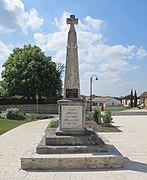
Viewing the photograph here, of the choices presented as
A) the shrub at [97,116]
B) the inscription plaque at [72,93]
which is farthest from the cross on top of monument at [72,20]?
the shrub at [97,116]

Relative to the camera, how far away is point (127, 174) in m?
7.68

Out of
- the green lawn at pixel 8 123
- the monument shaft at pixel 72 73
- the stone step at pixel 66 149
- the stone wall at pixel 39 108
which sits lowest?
the green lawn at pixel 8 123

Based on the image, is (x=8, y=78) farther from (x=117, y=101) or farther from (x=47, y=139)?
(x=117, y=101)

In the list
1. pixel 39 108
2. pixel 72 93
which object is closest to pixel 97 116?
pixel 72 93

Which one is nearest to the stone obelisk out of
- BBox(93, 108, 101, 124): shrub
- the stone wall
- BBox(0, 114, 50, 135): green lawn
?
BBox(0, 114, 50, 135): green lawn

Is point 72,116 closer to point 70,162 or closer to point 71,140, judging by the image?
point 71,140

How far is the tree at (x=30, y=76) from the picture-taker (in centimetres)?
4891

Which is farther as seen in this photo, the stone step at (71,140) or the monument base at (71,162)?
the stone step at (71,140)

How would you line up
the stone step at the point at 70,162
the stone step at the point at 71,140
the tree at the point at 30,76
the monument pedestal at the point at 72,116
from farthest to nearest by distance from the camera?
the tree at the point at 30,76 → the monument pedestal at the point at 72,116 → the stone step at the point at 71,140 → the stone step at the point at 70,162

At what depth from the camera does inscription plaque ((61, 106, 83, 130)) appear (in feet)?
32.1

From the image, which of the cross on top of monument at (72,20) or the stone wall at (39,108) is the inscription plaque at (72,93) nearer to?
the cross on top of monument at (72,20)

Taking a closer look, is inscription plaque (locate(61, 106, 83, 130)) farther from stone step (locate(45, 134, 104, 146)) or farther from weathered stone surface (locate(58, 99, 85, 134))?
stone step (locate(45, 134, 104, 146))

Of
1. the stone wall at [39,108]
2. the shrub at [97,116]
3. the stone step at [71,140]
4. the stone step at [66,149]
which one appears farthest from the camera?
the stone wall at [39,108]

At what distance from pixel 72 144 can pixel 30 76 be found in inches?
1592
